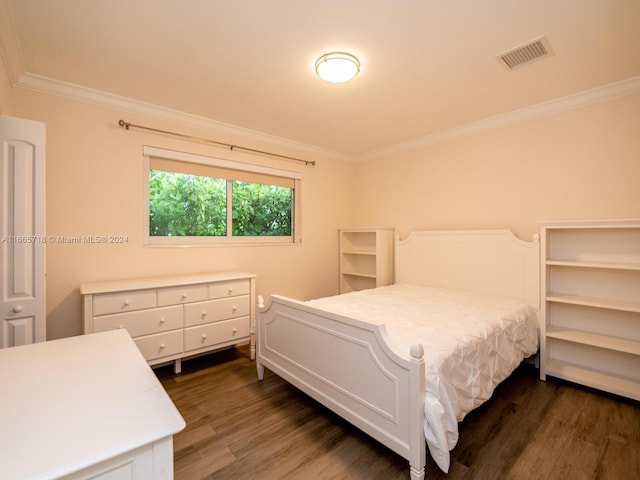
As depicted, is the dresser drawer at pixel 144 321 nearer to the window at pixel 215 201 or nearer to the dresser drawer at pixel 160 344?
the dresser drawer at pixel 160 344

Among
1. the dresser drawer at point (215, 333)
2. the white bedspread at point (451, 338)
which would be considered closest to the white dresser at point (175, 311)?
the dresser drawer at point (215, 333)

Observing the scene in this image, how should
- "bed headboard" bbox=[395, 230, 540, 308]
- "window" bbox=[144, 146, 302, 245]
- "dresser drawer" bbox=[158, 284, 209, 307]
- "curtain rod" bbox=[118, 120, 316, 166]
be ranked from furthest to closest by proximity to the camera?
"window" bbox=[144, 146, 302, 245] → "bed headboard" bbox=[395, 230, 540, 308] → "curtain rod" bbox=[118, 120, 316, 166] → "dresser drawer" bbox=[158, 284, 209, 307]

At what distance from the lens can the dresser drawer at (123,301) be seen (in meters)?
2.29

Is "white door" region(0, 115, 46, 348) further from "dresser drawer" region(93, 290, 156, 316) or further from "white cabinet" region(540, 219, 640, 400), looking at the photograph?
"white cabinet" region(540, 219, 640, 400)

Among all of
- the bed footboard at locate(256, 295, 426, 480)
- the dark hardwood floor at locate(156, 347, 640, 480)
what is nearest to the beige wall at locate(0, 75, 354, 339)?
the dark hardwood floor at locate(156, 347, 640, 480)

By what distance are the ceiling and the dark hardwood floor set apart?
2.44 meters

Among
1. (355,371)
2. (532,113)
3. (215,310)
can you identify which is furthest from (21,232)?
(532,113)

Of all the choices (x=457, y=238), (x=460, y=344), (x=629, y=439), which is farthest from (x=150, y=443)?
(x=457, y=238)

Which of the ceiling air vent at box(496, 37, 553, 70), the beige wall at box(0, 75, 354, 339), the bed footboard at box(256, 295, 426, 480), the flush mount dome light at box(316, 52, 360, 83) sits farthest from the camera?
the beige wall at box(0, 75, 354, 339)

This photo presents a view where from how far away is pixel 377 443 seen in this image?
1831 millimetres

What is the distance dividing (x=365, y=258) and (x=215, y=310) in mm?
2330

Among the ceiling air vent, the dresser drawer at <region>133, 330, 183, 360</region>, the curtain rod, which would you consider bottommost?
the dresser drawer at <region>133, 330, 183, 360</region>

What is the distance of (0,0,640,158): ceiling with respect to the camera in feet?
5.45

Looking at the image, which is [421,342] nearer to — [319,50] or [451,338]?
[451,338]
